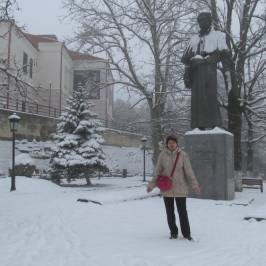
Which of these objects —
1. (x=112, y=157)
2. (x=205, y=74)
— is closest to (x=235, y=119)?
(x=205, y=74)

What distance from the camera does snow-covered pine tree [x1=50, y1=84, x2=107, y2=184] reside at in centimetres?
2494

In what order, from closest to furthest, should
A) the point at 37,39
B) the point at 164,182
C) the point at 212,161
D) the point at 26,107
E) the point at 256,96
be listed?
the point at 164,182
the point at 212,161
the point at 256,96
the point at 26,107
the point at 37,39

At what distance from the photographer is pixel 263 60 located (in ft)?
80.6

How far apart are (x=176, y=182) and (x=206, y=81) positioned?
305 inches

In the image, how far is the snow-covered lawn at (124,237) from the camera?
599 cm

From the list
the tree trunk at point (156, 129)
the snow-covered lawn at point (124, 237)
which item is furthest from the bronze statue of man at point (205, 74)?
the tree trunk at point (156, 129)

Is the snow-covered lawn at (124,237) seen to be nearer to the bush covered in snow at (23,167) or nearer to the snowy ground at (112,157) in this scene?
the bush covered in snow at (23,167)

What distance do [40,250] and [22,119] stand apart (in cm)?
2719

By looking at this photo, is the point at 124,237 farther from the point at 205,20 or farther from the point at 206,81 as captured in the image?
the point at 205,20

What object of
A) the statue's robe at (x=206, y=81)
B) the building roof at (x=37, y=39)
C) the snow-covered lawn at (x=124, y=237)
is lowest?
the snow-covered lawn at (x=124, y=237)

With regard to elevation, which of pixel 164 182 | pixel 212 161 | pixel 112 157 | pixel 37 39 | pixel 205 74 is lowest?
pixel 164 182

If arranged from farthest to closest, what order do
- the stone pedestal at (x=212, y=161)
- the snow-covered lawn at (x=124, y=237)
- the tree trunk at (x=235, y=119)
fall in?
the tree trunk at (x=235, y=119) → the stone pedestal at (x=212, y=161) → the snow-covered lawn at (x=124, y=237)

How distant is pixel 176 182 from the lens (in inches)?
288

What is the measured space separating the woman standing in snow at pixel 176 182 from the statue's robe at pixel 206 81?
7079mm
